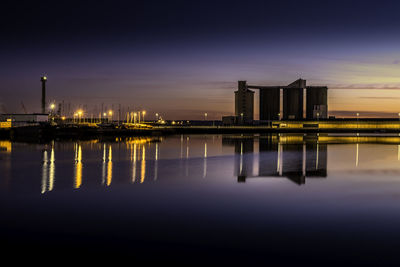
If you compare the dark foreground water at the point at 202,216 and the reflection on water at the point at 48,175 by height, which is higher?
the reflection on water at the point at 48,175

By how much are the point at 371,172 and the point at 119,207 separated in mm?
19725

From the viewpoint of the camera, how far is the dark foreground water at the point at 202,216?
10.7 m

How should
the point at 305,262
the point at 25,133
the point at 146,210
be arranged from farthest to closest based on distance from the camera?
the point at 25,133 < the point at 146,210 < the point at 305,262

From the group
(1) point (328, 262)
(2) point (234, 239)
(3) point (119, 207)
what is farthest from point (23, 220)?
(1) point (328, 262)

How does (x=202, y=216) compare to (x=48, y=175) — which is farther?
(x=48, y=175)

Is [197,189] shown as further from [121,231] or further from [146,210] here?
[121,231]

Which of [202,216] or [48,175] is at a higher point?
[48,175]

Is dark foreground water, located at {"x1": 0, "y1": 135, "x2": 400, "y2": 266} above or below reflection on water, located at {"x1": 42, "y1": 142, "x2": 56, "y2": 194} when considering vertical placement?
below

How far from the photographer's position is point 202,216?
48.9 feet

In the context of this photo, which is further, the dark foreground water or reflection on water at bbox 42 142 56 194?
reflection on water at bbox 42 142 56 194

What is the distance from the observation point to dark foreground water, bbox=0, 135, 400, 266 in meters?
10.7

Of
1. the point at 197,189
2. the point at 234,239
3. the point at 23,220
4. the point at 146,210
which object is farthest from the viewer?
the point at 197,189

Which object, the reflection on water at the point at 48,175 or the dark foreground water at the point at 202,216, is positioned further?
the reflection on water at the point at 48,175

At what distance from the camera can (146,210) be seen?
1577 cm
